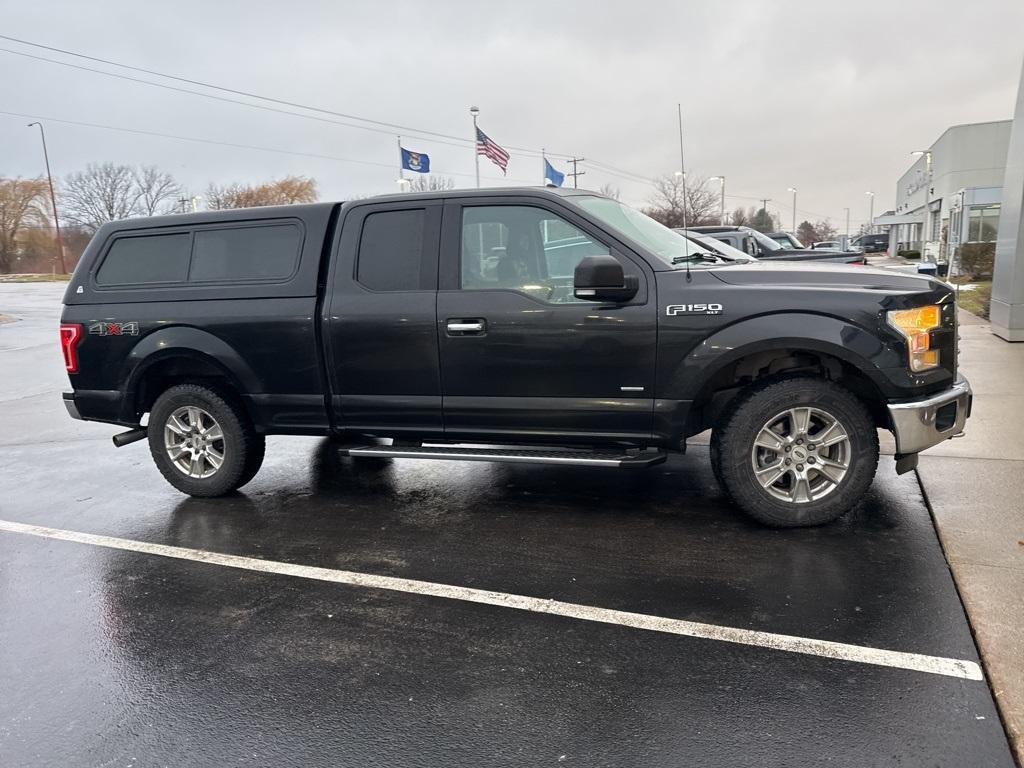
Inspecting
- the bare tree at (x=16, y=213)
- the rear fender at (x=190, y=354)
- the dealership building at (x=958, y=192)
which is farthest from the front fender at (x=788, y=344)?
the bare tree at (x=16, y=213)

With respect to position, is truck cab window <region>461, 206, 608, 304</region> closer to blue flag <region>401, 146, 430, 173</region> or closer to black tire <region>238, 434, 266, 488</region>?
black tire <region>238, 434, 266, 488</region>

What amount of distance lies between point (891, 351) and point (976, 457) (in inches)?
92.2

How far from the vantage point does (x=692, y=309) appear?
4.27 m

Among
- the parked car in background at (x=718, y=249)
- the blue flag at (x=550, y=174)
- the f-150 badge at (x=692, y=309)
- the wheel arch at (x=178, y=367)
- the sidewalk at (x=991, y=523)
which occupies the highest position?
the blue flag at (x=550, y=174)

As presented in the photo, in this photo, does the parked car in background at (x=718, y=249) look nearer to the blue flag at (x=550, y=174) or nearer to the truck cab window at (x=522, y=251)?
the truck cab window at (x=522, y=251)

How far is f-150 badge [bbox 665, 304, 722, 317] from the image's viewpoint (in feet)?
13.9

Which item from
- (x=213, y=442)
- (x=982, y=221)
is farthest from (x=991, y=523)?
(x=982, y=221)

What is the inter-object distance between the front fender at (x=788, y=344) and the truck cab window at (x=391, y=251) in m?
1.77

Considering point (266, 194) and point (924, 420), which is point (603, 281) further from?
point (266, 194)

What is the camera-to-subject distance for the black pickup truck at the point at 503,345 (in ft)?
13.8

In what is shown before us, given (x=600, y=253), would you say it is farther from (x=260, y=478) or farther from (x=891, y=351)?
(x=260, y=478)

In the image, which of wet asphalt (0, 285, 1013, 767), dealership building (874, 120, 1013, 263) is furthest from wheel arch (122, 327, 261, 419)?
dealership building (874, 120, 1013, 263)

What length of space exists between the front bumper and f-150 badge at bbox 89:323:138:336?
5056mm

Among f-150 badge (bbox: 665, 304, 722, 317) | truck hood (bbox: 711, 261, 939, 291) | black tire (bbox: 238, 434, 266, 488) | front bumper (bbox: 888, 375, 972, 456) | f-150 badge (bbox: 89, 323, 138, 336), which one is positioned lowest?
black tire (bbox: 238, 434, 266, 488)
